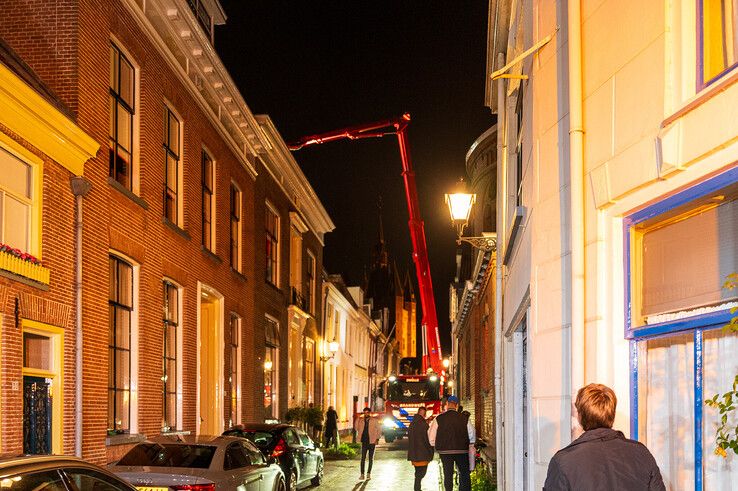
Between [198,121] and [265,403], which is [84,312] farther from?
[265,403]

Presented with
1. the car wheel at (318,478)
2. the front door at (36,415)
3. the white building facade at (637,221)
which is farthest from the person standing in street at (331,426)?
the white building facade at (637,221)

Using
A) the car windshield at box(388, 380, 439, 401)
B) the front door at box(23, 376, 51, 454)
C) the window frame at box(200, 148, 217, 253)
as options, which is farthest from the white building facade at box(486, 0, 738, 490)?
the car windshield at box(388, 380, 439, 401)

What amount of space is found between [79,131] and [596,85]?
9.57 meters

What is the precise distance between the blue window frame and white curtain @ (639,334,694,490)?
0.06m

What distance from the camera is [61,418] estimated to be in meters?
14.1

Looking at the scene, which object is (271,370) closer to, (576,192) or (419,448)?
(419,448)

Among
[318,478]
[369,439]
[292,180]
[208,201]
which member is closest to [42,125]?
[208,201]

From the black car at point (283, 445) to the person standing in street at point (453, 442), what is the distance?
10.8 feet

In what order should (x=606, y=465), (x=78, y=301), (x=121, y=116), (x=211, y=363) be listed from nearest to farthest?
(x=606, y=465) → (x=78, y=301) → (x=121, y=116) → (x=211, y=363)

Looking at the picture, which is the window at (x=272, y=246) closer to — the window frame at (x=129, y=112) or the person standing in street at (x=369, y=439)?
the person standing in street at (x=369, y=439)

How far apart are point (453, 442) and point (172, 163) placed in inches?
365

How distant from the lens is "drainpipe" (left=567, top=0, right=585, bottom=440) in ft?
22.4

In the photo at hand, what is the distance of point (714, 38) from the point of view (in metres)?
5.66

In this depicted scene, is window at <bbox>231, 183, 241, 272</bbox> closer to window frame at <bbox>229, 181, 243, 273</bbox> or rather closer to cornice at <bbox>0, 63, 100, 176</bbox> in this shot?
window frame at <bbox>229, 181, 243, 273</bbox>
